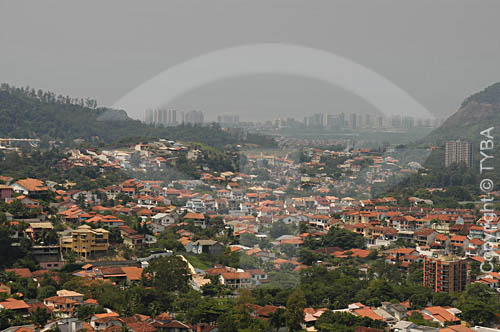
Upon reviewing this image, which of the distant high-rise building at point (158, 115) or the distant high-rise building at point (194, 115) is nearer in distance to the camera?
the distant high-rise building at point (194, 115)

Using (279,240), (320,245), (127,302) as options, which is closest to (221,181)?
(320,245)

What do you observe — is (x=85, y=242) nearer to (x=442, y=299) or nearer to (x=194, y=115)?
(x=194, y=115)

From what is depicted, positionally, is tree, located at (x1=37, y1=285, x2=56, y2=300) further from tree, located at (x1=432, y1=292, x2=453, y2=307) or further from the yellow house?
tree, located at (x1=432, y1=292, x2=453, y2=307)

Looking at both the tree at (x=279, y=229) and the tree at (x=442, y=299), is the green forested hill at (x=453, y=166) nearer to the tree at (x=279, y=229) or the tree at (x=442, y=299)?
the tree at (x=279, y=229)

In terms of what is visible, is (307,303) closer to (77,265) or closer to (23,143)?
(77,265)

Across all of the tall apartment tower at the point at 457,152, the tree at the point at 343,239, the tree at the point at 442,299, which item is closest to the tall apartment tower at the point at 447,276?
the tree at the point at 442,299

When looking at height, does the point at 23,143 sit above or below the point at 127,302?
above

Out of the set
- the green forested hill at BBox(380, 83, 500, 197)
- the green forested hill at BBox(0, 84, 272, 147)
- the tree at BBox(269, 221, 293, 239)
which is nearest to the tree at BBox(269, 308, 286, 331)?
the tree at BBox(269, 221, 293, 239)
